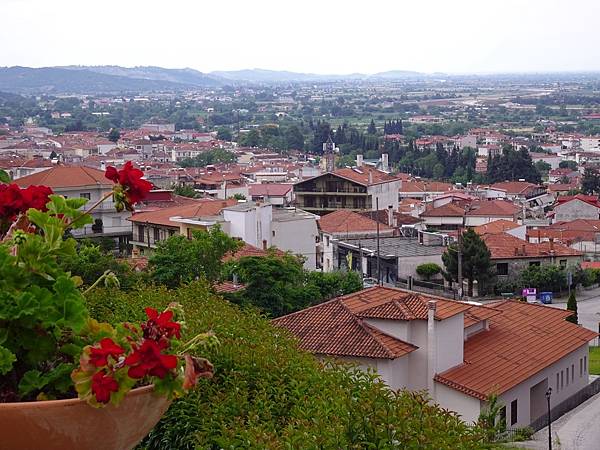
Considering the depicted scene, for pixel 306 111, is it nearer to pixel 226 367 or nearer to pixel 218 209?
pixel 218 209

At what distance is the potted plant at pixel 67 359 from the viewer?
3.06m

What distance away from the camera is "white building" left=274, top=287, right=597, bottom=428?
15117 millimetres

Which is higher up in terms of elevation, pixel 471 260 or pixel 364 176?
pixel 471 260

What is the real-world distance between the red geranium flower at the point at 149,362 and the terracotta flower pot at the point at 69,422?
12cm

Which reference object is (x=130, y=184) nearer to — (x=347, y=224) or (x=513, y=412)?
(x=513, y=412)

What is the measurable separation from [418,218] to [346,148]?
58533 millimetres

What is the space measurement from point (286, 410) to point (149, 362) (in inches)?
92.6

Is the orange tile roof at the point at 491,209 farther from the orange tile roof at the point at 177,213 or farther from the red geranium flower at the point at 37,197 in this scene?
the red geranium flower at the point at 37,197

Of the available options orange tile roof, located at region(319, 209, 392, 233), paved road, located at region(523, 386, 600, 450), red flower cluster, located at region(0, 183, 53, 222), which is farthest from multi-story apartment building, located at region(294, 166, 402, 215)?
red flower cluster, located at region(0, 183, 53, 222)

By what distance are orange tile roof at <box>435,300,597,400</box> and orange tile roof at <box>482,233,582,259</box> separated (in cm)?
1300

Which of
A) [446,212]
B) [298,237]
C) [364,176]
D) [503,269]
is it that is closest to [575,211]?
[446,212]

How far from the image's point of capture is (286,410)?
532 cm

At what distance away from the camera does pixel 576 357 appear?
1894 cm

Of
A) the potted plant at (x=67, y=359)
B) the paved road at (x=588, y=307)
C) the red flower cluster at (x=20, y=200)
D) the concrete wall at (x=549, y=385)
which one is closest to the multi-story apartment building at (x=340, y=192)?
the paved road at (x=588, y=307)
